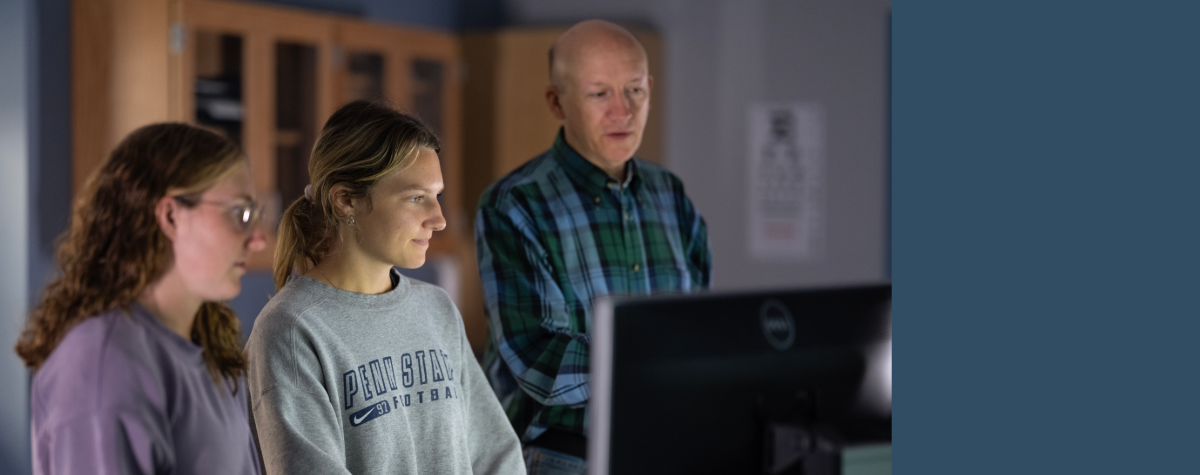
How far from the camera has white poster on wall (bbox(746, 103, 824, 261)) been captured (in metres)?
4.12

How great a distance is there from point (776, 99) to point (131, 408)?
314 centimetres

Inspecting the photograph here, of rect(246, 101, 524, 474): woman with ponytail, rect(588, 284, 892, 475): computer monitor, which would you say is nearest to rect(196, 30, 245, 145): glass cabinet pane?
rect(246, 101, 524, 474): woman with ponytail

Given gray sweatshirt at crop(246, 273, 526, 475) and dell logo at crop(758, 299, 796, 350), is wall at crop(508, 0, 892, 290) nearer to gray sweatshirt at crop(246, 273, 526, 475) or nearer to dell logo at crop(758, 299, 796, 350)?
gray sweatshirt at crop(246, 273, 526, 475)

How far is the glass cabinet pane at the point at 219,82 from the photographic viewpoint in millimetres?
3301

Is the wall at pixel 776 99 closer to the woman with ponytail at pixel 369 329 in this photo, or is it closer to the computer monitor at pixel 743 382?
the woman with ponytail at pixel 369 329

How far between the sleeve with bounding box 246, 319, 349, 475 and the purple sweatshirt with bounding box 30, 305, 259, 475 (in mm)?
334

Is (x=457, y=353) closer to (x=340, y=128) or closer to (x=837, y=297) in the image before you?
(x=340, y=128)

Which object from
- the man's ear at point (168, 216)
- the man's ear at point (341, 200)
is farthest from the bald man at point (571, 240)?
the man's ear at point (168, 216)

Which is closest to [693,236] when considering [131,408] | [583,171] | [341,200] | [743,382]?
[583,171]

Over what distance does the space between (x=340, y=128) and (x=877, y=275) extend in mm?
3030

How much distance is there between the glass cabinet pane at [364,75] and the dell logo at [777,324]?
311cm

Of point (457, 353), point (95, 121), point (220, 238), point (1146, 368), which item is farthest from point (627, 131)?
point (95, 121)

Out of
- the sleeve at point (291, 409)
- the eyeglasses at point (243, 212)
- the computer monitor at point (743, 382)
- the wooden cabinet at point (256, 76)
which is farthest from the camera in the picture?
the wooden cabinet at point (256, 76)

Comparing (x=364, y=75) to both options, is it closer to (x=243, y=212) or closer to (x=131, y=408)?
(x=243, y=212)
